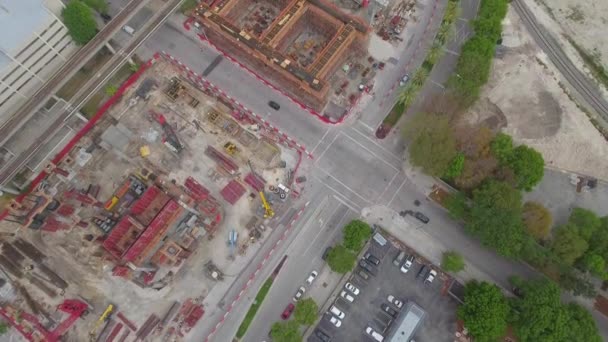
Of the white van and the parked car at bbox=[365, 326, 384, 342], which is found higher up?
the white van

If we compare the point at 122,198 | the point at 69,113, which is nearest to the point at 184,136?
the point at 122,198

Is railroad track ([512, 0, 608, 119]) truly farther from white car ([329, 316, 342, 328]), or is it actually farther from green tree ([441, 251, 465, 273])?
white car ([329, 316, 342, 328])

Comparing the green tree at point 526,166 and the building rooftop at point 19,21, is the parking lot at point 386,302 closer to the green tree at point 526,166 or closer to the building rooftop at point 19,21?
the green tree at point 526,166

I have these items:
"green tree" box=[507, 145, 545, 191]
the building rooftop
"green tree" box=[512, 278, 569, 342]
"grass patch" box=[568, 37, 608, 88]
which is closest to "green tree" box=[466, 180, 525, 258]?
"green tree" box=[507, 145, 545, 191]

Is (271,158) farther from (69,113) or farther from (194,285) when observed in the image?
(69,113)

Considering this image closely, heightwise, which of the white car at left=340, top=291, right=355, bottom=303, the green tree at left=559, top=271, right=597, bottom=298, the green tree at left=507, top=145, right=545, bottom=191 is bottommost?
the white car at left=340, top=291, right=355, bottom=303

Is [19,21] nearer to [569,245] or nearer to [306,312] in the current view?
[306,312]

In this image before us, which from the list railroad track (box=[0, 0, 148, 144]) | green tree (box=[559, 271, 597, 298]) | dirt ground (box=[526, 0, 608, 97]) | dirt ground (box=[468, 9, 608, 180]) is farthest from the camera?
dirt ground (box=[526, 0, 608, 97])
